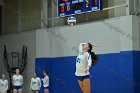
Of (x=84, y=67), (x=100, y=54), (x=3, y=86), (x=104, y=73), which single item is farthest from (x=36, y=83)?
(x=84, y=67)

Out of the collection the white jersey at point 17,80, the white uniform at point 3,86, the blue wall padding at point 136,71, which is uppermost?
the blue wall padding at point 136,71

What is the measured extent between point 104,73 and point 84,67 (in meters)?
7.90

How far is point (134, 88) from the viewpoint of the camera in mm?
15164

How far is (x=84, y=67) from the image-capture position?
916cm

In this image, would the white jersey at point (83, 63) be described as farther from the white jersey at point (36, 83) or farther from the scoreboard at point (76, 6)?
the white jersey at point (36, 83)

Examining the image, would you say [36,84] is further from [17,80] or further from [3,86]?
[3,86]

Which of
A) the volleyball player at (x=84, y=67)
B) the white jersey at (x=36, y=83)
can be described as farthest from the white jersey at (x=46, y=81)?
the volleyball player at (x=84, y=67)

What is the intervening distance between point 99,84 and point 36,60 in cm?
624

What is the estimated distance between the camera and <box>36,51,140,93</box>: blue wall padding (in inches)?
603

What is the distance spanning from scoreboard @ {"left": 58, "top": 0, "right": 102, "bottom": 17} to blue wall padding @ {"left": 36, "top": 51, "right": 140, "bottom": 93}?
2.74 m

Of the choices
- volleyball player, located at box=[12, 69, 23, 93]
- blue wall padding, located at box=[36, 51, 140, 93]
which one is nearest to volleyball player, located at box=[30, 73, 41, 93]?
volleyball player, located at box=[12, 69, 23, 93]

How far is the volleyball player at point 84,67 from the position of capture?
8.96 m

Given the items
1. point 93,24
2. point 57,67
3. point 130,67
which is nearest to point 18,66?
point 57,67

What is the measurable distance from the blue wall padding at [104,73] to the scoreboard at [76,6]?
9.00 feet
